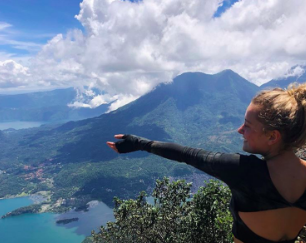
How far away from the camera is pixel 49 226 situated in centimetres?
13212

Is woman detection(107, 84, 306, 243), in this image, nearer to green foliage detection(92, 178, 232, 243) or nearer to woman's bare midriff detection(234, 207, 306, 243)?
woman's bare midriff detection(234, 207, 306, 243)

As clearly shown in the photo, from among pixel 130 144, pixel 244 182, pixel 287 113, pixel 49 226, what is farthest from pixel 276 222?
pixel 49 226

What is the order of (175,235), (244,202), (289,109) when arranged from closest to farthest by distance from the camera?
(289,109) → (244,202) → (175,235)

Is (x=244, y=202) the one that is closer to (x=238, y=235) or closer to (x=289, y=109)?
(x=238, y=235)

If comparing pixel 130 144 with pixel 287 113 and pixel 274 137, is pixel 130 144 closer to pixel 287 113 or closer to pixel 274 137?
pixel 274 137

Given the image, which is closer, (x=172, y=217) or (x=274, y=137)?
(x=274, y=137)

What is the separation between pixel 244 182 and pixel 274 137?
39cm

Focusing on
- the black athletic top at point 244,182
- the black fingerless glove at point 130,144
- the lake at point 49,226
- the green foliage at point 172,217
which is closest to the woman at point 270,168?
the black athletic top at point 244,182

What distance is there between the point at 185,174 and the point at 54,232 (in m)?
106

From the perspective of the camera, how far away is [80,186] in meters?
198

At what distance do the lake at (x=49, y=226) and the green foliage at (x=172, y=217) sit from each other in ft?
381

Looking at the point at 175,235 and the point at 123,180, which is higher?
the point at 175,235

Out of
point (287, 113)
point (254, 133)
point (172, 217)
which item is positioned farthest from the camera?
point (172, 217)

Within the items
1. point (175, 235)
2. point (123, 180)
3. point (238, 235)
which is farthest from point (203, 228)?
point (123, 180)
